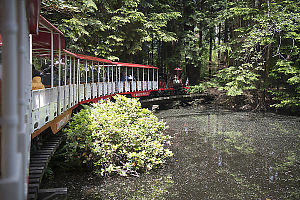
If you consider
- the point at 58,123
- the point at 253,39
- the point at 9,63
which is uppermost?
the point at 253,39

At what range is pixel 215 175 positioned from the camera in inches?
292

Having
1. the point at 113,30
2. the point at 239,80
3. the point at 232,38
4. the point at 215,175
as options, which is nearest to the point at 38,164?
the point at 215,175

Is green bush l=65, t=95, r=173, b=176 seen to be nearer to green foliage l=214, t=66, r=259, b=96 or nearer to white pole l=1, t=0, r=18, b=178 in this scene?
white pole l=1, t=0, r=18, b=178

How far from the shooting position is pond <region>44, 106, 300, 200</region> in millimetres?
6172

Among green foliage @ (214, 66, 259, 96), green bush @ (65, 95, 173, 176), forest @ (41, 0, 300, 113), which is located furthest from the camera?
green foliage @ (214, 66, 259, 96)

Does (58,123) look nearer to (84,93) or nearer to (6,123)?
(84,93)

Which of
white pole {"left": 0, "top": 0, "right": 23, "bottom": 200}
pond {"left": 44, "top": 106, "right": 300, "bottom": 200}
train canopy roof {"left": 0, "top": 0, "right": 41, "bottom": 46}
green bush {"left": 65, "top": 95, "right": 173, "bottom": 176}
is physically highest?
train canopy roof {"left": 0, "top": 0, "right": 41, "bottom": 46}

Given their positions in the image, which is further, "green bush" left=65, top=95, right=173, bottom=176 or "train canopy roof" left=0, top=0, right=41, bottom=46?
"green bush" left=65, top=95, right=173, bottom=176

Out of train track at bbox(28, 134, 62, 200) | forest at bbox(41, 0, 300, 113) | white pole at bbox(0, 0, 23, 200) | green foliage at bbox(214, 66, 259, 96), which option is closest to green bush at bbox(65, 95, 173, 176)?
train track at bbox(28, 134, 62, 200)

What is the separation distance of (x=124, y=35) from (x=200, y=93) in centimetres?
1016

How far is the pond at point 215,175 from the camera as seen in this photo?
6172 millimetres

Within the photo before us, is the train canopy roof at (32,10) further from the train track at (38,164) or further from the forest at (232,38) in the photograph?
the forest at (232,38)

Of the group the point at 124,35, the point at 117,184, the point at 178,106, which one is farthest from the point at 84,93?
the point at 178,106

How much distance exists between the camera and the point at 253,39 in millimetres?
17984
